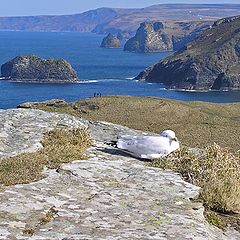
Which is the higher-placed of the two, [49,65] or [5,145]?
[5,145]

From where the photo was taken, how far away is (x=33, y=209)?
637 cm

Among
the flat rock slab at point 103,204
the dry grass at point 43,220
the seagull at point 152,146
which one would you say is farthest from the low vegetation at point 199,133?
the dry grass at point 43,220

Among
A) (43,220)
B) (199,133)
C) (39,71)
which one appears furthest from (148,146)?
(39,71)

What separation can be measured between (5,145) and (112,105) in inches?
1546

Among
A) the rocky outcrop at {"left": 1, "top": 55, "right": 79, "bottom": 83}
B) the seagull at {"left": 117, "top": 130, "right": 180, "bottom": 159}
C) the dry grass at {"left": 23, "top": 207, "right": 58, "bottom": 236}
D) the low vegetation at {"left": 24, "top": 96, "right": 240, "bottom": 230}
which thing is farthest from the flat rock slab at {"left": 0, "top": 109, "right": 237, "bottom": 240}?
the rocky outcrop at {"left": 1, "top": 55, "right": 79, "bottom": 83}

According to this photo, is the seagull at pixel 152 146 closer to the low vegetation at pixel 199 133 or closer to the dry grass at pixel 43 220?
the low vegetation at pixel 199 133

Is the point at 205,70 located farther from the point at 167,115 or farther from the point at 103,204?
the point at 103,204

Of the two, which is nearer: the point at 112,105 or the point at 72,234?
the point at 72,234

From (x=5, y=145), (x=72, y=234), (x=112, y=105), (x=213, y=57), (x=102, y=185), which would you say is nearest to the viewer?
(x=72, y=234)

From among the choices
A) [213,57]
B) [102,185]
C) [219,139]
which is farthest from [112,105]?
[213,57]

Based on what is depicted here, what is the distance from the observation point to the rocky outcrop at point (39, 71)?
16938 cm

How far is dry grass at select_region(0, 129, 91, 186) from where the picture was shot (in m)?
7.48

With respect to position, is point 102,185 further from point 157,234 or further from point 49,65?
point 49,65

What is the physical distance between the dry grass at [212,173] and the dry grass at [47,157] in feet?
4.14
